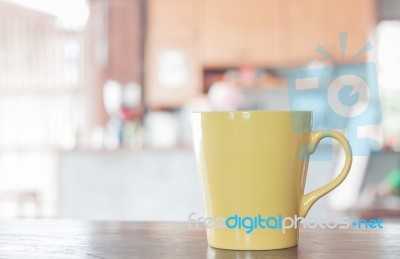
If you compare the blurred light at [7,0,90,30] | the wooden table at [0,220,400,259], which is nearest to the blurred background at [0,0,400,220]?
the blurred light at [7,0,90,30]

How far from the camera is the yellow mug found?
515 mm

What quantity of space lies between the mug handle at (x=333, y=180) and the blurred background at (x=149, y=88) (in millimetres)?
2331

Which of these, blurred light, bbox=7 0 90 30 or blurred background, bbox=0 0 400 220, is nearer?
blurred background, bbox=0 0 400 220

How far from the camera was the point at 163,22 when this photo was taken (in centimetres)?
508

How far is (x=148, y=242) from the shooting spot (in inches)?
21.7

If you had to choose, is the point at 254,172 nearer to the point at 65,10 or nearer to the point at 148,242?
the point at 148,242

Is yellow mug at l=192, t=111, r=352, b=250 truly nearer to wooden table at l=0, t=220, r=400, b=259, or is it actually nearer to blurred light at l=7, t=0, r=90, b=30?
wooden table at l=0, t=220, r=400, b=259

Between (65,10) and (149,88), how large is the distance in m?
1.26

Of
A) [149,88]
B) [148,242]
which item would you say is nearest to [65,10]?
[149,88]

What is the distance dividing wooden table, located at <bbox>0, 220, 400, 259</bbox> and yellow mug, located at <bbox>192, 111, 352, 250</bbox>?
0.6 inches

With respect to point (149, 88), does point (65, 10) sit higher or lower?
higher

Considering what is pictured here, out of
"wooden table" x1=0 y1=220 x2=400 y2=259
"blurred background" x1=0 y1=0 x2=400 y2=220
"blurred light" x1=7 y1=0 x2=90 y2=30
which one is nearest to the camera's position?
"wooden table" x1=0 y1=220 x2=400 y2=259

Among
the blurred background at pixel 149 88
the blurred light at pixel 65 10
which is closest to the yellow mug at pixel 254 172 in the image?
the blurred background at pixel 149 88

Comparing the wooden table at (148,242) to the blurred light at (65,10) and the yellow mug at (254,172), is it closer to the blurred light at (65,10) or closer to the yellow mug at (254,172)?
the yellow mug at (254,172)
